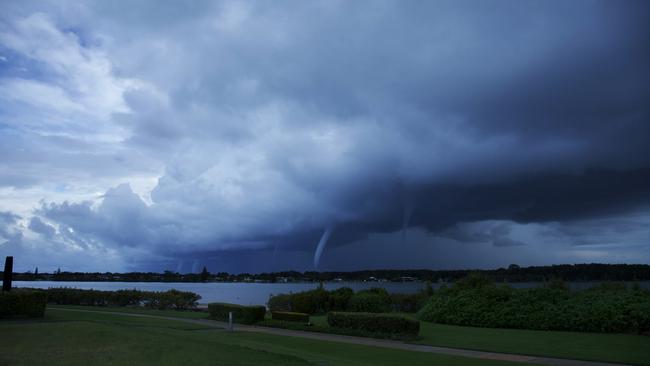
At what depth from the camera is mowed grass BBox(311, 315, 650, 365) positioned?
16.4 m

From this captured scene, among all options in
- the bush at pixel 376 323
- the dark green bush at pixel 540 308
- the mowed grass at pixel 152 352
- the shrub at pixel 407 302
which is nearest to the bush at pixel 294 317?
the bush at pixel 376 323

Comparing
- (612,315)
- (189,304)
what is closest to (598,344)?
(612,315)

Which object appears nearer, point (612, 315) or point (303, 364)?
point (303, 364)

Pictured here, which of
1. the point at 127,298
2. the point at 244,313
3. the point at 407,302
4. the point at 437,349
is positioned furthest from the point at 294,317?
the point at 127,298

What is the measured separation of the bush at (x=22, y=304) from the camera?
25.1m

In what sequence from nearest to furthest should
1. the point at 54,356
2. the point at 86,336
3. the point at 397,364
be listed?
1. the point at 54,356
2. the point at 397,364
3. the point at 86,336

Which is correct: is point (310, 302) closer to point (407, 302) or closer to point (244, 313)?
point (407, 302)

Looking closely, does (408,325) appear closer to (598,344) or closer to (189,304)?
(598,344)

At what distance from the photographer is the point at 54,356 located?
1200cm

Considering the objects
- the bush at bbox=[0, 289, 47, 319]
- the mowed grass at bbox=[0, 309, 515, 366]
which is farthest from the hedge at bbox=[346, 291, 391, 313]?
the bush at bbox=[0, 289, 47, 319]

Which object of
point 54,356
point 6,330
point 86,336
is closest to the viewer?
point 54,356

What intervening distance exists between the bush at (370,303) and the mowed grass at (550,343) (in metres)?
9.96

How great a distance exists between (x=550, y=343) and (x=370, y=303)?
54.6 feet

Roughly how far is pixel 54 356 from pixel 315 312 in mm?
26178
